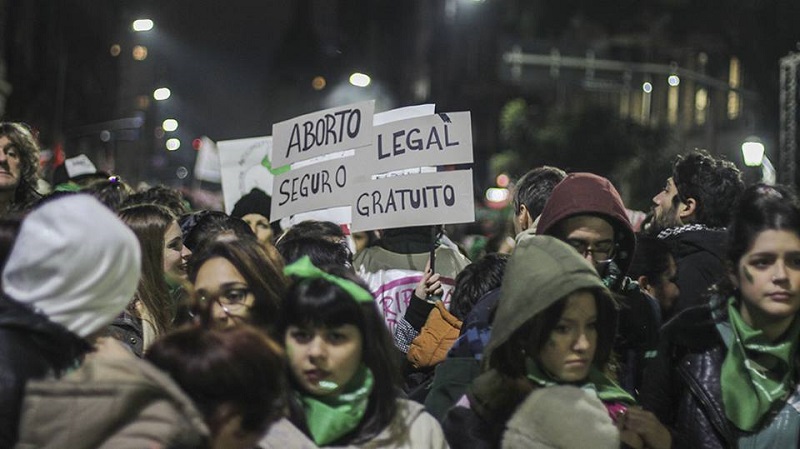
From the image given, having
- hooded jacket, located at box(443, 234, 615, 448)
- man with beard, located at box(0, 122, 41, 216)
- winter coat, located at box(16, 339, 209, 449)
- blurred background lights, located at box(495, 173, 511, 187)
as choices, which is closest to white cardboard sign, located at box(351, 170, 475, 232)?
man with beard, located at box(0, 122, 41, 216)

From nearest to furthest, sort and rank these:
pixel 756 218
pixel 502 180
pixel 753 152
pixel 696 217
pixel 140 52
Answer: pixel 756 218, pixel 696 217, pixel 753 152, pixel 502 180, pixel 140 52

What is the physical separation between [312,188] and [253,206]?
4.54 feet

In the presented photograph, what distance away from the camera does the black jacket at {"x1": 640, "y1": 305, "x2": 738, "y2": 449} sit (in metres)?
4.16

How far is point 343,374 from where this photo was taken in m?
3.91

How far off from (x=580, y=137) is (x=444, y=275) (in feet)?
123

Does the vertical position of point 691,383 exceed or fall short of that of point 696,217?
it falls short

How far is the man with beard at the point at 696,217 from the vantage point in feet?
19.9

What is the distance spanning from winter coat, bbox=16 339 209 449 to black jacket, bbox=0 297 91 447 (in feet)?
0.80

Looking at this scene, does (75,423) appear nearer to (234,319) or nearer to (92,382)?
(92,382)

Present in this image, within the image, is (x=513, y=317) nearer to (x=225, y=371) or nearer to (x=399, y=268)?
(x=225, y=371)

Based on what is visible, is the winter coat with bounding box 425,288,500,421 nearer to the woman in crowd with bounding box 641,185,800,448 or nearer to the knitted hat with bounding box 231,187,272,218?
the woman in crowd with bounding box 641,185,800,448

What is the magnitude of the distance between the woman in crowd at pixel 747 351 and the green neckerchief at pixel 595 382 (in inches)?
9.1

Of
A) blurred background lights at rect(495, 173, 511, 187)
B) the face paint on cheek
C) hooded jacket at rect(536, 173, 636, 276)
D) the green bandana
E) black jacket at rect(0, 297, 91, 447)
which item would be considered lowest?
black jacket at rect(0, 297, 91, 447)

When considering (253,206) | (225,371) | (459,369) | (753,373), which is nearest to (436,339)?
(459,369)
